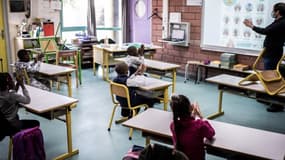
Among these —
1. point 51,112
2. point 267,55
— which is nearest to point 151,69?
point 267,55

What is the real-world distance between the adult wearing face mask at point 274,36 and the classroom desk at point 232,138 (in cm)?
250

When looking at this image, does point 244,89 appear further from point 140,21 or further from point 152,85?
point 140,21

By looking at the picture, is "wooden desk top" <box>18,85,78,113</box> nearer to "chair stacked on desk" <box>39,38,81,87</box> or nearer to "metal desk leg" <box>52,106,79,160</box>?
"metal desk leg" <box>52,106,79,160</box>

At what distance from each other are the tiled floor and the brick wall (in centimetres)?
69

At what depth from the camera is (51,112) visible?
3092 mm

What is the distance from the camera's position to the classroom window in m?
7.91

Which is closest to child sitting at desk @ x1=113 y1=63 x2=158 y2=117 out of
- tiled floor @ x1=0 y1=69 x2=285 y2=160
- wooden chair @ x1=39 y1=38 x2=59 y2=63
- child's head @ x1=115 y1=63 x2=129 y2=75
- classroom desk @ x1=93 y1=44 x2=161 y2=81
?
child's head @ x1=115 y1=63 x2=129 y2=75

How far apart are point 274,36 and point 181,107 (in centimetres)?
310

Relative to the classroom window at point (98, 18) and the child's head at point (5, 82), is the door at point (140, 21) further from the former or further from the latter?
the child's head at point (5, 82)

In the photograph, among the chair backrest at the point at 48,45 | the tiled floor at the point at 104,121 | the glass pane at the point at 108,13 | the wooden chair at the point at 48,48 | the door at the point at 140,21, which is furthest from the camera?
the glass pane at the point at 108,13

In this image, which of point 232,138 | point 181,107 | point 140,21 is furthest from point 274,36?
point 140,21

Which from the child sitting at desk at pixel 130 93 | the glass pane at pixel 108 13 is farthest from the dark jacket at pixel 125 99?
the glass pane at pixel 108 13

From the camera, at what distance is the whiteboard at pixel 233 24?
5770mm

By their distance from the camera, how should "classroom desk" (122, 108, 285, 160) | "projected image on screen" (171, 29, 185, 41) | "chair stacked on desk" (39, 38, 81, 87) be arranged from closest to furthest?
"classroom desk" (122, 108, 285, 160) < "chair stacked on desk" (39, 38, 81, 87) < "projected image on screen" (171, 29, 185, 41)
